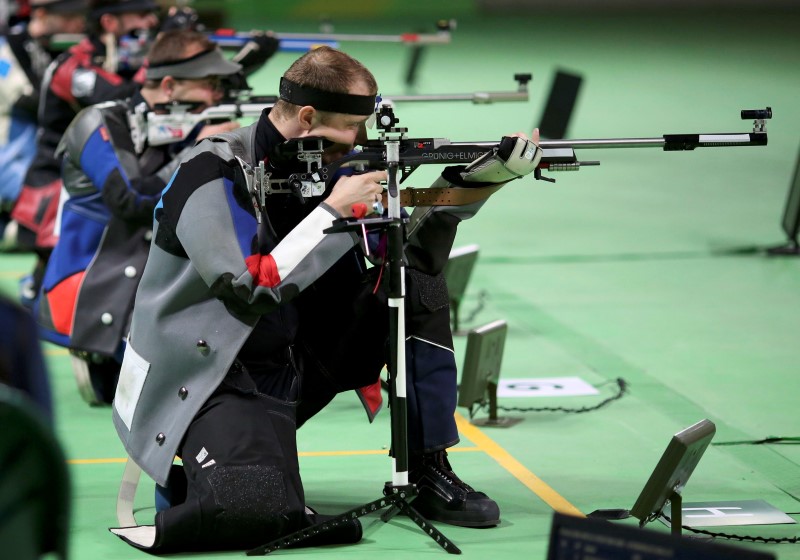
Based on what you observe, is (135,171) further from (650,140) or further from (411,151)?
(650,140)

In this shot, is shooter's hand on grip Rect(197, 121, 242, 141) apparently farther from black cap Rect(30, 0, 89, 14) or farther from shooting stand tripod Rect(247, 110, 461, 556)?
black cap Rect(30, 0, 89, 14)

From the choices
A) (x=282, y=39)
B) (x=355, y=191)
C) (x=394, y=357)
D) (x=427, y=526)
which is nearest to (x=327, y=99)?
(x=355, y=191)

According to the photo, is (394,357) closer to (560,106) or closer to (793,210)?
(793,210)

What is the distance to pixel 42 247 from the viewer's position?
7.82 metres

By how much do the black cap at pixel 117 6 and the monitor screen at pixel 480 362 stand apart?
178 inches

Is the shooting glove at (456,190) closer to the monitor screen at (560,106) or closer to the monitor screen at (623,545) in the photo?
the monitor screen at (623,545)

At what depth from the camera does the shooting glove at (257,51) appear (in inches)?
349

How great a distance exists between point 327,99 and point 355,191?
32cm

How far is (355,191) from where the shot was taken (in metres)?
4.45

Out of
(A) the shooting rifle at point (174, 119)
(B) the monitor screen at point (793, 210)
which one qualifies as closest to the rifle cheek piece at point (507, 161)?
(A) the shooting rifle at point (174, 119)

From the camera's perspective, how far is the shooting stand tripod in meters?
4.35

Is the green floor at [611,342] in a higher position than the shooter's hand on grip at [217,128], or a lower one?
lower

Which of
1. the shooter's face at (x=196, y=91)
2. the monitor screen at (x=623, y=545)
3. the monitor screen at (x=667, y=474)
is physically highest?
the monitor screen at (x=623, y=545)

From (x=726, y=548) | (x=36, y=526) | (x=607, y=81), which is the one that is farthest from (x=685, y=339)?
(x=607, y=81)
